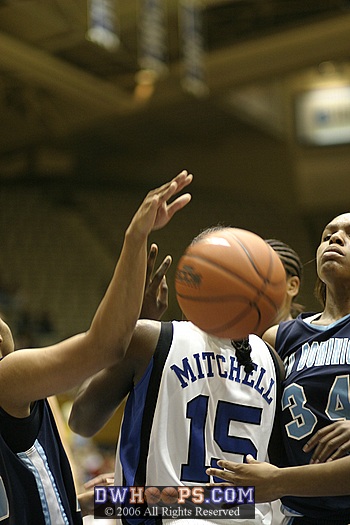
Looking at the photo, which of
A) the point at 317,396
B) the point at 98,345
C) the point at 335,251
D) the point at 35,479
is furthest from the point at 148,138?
the point at 98,345

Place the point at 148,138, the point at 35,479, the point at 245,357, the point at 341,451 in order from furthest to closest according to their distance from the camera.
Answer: the point at 148,138
the point at 245,357
the point at 341,451
the point at 35,479

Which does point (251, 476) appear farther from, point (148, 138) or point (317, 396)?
point (148, 138)

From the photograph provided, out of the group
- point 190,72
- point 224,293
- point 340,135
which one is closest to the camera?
point 224,293

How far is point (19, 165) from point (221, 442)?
12.2 meters

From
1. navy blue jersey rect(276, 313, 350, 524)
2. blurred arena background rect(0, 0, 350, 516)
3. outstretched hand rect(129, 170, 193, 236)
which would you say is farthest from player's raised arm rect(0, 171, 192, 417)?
blurred arena background rect(0, 0, 350, 516)

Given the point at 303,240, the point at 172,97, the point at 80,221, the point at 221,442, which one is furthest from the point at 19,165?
the point at 221,442

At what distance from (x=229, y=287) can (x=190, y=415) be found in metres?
0.45

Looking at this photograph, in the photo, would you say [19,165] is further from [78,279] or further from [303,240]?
[303,240]

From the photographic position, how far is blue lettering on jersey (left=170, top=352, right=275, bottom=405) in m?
2.33

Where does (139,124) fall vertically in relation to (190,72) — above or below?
above

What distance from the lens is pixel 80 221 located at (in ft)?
45.8

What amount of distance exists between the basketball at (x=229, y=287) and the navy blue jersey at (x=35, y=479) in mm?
516

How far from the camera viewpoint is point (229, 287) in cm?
210

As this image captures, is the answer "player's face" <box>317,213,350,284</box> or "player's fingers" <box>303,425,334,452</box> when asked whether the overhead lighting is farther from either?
"player's fingers" <box>303,425,334,452</box>
